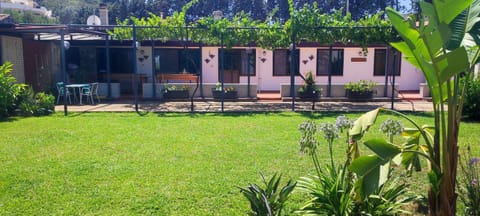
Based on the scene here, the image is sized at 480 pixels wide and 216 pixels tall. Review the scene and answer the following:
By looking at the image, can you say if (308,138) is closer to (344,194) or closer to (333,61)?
(344,194)

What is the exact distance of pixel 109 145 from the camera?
275 inches

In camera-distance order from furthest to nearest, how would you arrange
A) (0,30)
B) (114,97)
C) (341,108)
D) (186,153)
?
(114,97)
(341,108)
(0,30)
(186,153)

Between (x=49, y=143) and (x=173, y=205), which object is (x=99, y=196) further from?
(x=49, y=143)

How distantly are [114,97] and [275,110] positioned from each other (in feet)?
24.3

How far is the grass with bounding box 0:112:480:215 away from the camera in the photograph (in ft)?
13.6

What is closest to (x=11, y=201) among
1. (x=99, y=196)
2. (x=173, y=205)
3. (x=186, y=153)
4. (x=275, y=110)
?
(x=99, y=196)

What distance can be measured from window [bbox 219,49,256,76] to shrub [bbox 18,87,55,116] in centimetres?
934

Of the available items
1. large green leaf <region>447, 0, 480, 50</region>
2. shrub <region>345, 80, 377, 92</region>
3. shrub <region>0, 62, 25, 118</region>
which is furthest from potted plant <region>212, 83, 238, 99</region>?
large green leaf <region>447, 0, 480, 50</region>

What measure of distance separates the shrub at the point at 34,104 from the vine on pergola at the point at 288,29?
3079mm

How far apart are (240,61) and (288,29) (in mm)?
7088

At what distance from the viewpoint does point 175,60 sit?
1873cm

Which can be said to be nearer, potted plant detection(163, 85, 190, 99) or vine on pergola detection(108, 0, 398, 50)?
vine on pergola detection(108, 0, 398, 50)

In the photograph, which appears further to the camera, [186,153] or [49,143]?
[49,143]

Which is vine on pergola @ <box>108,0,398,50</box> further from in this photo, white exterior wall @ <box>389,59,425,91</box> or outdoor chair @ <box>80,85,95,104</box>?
white exterior wall @ <box>389,59,425,91</box>
